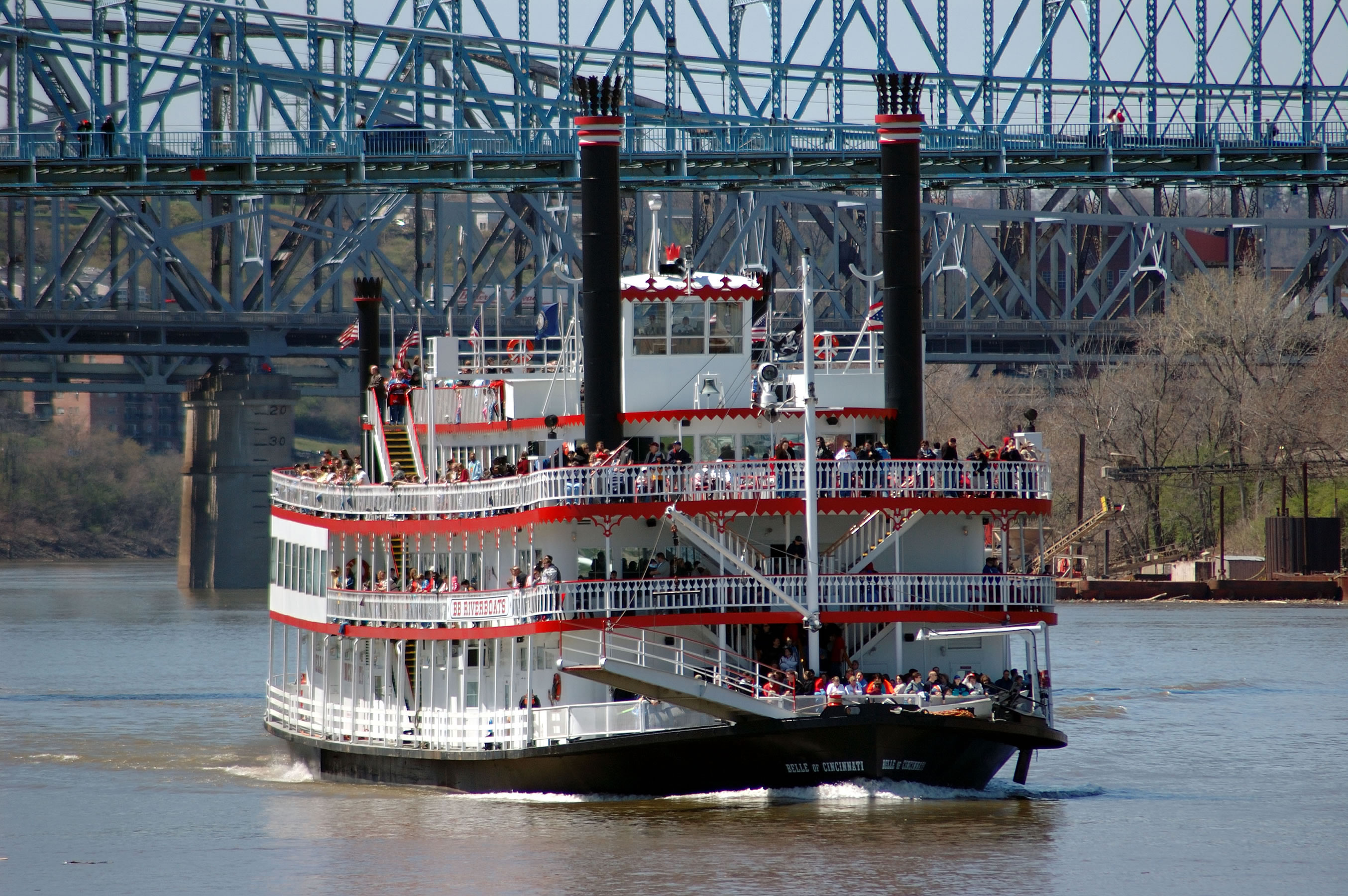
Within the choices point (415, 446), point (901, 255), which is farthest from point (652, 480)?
point (415, 446)

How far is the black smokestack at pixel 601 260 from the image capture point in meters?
28.8

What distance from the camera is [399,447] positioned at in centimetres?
3372

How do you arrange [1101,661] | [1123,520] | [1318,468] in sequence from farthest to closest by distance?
[1123,520] < [1318,468] < [1101,661]

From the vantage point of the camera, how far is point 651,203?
32156 mm

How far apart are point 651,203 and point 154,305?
77.2m

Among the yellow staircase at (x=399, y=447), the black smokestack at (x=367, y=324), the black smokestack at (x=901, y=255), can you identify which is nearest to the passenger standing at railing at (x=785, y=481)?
the black smokestack at (x=901, y=255)

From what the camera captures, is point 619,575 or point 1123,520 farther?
point 1123,520

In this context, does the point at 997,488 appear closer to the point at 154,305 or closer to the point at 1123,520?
the point at 1123,520

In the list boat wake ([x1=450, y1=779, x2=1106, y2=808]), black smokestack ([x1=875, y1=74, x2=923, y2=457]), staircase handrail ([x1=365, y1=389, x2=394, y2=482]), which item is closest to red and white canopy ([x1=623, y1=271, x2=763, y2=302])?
black smokestack ([x1=875, y1=74, x2=923, y2=457])

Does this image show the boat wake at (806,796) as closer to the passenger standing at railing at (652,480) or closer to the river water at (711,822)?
the river water at (711,822)

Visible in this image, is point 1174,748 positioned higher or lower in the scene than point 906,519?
lower

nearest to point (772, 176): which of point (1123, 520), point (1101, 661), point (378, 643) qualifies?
point (1123, 520)

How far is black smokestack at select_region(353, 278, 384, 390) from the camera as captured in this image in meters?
40.5

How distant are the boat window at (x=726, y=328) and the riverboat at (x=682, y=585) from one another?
0.10ft
